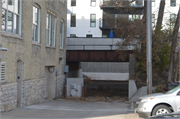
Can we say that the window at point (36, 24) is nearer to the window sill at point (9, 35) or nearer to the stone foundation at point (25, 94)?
the window sill at point (9, 35)

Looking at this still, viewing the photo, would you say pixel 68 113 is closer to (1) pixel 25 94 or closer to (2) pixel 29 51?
(1) pixel 25 94

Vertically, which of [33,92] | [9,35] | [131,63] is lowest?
[33,92]

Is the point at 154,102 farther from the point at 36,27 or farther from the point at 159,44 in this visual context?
the point at 159,44

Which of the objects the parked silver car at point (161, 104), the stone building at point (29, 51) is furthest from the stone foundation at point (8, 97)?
the parked silver car at point (161, 104)

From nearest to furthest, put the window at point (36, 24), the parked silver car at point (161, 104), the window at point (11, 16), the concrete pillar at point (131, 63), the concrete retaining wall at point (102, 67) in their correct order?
the parked silver car at point (161, 104) < the window at point (11, 16) < the window at point (36, 24) < the concrete pillar at point (131, 63) < the concrete retaining wall at point (102, 67)

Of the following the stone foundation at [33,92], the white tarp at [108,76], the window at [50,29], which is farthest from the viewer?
the white tarp at [108,76]

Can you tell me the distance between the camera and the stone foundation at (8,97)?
36.9 ft

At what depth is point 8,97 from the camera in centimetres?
1179

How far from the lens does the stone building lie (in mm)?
11867

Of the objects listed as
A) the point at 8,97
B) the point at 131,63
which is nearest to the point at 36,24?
the point at 8,97

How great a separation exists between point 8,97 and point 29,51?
3.70 metres

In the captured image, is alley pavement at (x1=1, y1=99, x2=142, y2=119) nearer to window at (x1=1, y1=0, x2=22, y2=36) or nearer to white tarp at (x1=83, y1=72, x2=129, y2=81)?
window at (x1=1, y1=0, x2=22, y2=36)

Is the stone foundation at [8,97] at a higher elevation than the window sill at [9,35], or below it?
below

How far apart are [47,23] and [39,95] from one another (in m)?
5.92
